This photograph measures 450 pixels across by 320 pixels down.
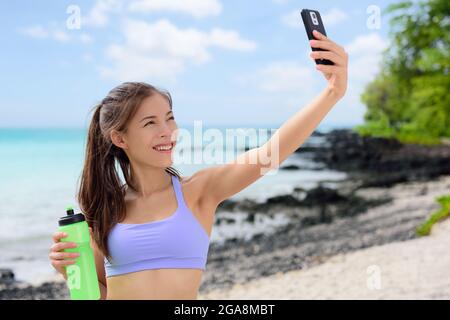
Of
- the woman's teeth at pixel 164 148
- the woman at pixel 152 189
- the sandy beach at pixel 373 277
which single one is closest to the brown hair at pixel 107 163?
the woman at pixel 152 189

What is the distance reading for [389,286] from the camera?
6367 millimetres

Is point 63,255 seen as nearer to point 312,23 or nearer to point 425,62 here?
point 312,23

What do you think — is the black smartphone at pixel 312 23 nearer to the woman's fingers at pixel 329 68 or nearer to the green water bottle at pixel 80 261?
the woman's fingers at pixel 329 68

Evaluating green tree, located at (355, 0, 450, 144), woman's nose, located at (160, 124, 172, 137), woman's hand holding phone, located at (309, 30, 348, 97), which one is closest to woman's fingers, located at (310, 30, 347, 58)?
woman's hand holding phone, located at (309, 30, 348, 97)

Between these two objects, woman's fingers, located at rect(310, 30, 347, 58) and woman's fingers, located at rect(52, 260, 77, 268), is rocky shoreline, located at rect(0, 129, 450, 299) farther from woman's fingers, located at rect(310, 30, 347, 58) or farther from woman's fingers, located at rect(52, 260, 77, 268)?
woman's fingers, located at rect(310, 30, 347, 58)

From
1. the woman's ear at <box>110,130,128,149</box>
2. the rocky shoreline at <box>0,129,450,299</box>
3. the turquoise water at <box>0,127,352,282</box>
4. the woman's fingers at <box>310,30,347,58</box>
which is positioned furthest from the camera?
the turquoise water at <box>0,127,352,282</box>

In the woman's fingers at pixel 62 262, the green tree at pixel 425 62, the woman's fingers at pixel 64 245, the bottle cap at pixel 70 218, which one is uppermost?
the green tree at pixel 425 62

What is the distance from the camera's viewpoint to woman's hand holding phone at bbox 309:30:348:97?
1.30 metres

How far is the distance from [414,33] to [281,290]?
17880 mm

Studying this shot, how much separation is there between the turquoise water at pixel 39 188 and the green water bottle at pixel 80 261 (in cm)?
389

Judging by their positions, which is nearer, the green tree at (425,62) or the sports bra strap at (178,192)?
the sports bra strap at (178,192)

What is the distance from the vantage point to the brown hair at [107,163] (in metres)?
1.52

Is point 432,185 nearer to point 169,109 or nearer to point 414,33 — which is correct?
point 414,33

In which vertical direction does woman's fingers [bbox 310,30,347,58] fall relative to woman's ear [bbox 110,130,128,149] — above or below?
above
